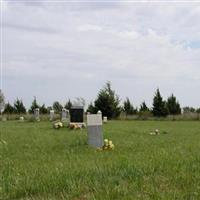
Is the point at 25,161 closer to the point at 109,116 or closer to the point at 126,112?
the point at 109,116

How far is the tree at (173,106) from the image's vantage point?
65.1 meters

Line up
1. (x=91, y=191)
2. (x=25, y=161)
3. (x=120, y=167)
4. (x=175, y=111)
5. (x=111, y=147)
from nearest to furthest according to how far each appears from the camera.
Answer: (x=91, y=191), (x=120, y=167), (x=25, y=161), (x=111, y=147), (x=175, y=111)

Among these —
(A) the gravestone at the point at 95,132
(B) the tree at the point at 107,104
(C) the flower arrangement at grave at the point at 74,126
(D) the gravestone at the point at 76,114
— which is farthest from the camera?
(B) the tree at the point at 107,104

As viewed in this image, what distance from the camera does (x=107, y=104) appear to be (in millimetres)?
60812

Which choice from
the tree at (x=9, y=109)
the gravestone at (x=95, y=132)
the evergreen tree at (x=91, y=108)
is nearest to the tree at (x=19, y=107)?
the tree at (x=9, y=109)

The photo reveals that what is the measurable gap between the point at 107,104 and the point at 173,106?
10334 millimetres

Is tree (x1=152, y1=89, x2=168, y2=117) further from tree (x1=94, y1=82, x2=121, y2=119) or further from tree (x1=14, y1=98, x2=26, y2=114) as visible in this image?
tree (x1=14, y1=98, x2=26, y2=114)

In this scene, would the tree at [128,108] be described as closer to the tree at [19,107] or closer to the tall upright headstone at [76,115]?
the tree at [19,107]

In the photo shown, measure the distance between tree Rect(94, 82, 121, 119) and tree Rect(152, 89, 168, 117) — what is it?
5037 mm

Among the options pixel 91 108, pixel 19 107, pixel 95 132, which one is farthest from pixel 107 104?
pixel 95 132

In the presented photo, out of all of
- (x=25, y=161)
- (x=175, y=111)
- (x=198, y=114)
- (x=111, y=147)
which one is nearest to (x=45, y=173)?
(x=25, y=161)

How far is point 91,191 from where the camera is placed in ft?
22.0

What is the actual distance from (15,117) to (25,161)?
166 feet

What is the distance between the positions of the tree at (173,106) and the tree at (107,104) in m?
7.58
